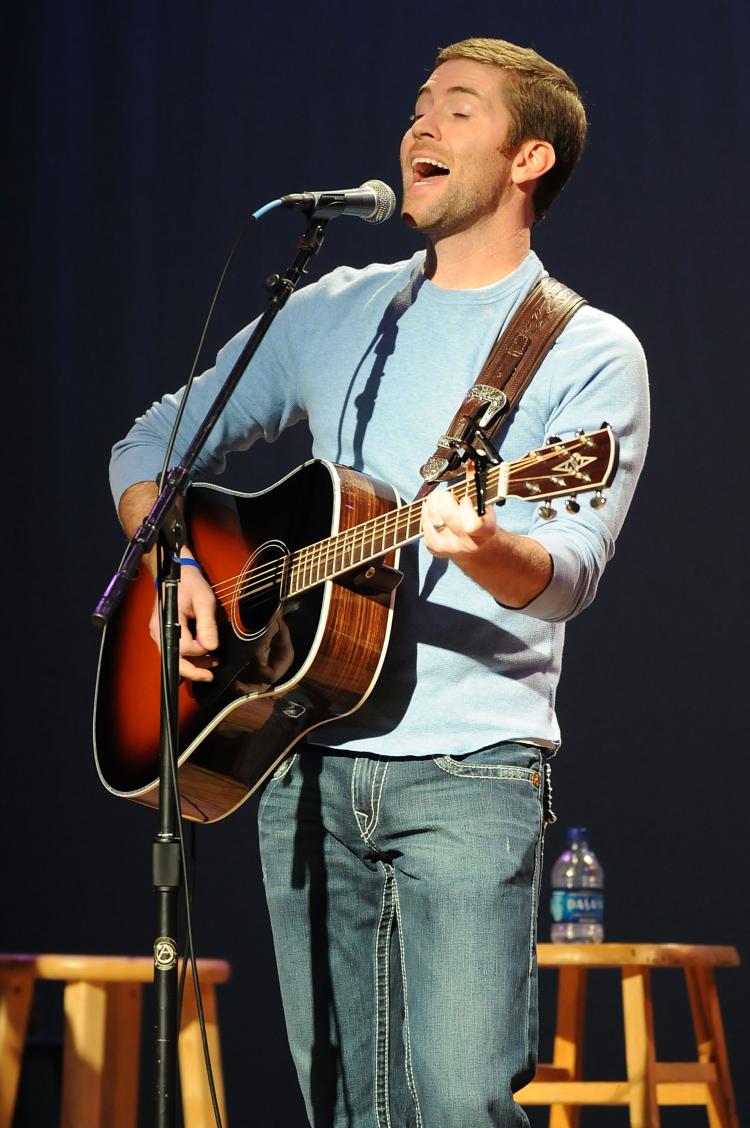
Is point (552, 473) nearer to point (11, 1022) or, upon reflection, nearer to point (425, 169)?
point (425, 169)

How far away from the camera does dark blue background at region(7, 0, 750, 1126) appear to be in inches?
168

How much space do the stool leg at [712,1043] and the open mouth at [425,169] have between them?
7.15 ft

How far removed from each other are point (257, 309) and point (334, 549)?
2.78 metres

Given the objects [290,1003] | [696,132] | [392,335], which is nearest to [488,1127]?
[290,1003]

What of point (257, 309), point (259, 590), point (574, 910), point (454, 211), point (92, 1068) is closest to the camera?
point (259, 590)

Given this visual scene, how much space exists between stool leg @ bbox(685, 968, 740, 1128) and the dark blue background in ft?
2.63

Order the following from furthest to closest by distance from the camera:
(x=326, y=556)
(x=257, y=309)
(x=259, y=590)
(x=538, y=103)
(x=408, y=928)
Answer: (x=257, y=309) → (x=538, y=103) → (x=259, y=590) → (x=326, y=556) → (x=408, y=928)

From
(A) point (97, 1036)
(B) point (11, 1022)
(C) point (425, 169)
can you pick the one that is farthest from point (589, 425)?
(B) point (11, 1022)

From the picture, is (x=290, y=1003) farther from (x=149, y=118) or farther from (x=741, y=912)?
(x=149, y=118)

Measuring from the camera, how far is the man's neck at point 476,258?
2.13m

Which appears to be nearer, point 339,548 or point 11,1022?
point 339,548

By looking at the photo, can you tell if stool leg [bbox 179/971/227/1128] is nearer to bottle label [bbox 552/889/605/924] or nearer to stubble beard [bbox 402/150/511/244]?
bottle label [bbox 552/889/605/924]

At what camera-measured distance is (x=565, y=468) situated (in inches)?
63.2

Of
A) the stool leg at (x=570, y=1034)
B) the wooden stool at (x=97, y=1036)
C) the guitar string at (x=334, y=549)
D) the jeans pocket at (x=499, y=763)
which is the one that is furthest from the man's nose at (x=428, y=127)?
the stool leg at (x=570, y=1034)
